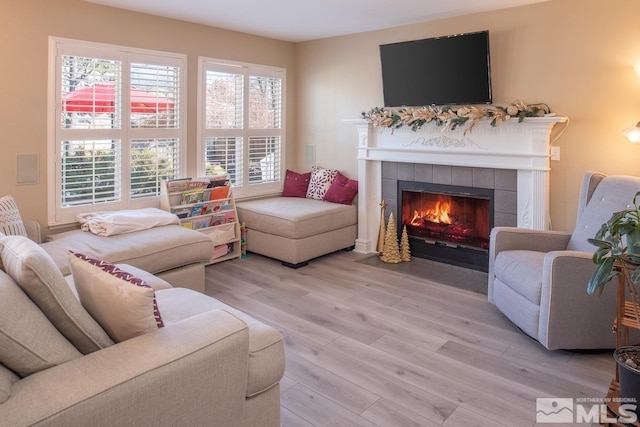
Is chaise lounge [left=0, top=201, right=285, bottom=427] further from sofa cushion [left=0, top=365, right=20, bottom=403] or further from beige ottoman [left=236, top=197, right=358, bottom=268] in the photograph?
beige ottoman [left=236, top=197, right=358, bottom=268]

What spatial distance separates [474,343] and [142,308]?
7.20ft

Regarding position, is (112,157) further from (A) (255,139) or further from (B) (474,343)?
(B) (474,343)

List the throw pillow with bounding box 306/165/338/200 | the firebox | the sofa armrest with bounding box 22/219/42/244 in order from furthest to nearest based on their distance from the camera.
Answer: the throw pillow with bounding box 306/165/338/200 < the firebox < the sofa armrest with bounding box 22/219/42/244

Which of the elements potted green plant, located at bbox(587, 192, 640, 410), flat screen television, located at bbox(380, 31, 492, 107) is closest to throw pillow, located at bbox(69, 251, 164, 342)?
potted green plant, located at bbox(587, 192, 640, 410)

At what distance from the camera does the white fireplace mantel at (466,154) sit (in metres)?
3.91

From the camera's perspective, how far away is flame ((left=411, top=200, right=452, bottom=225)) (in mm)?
4855

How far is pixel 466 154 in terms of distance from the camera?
4348 mm

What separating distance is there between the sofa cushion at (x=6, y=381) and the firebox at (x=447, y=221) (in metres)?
3.92

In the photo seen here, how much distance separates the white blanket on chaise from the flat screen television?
8.29ft

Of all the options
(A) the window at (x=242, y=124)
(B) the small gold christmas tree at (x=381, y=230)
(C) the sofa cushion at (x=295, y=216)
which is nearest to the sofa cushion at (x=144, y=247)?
(C) the sofa cushion at (x=295, y=216)

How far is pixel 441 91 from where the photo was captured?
4.38 metres

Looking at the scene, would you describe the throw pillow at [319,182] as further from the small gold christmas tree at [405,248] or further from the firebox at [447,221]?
the small gold christmas tree at [405,248]

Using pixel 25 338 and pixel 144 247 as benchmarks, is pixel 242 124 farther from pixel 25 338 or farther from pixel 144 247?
pixel 25 338

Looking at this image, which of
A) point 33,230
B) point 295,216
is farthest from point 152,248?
point 295,216
